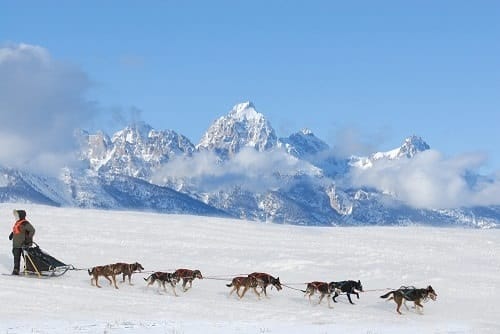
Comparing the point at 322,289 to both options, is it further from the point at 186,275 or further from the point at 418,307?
the point at 186,275

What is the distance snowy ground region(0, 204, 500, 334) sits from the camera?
58.3 ft

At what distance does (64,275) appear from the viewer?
77.2 ft

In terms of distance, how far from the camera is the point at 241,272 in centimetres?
2673

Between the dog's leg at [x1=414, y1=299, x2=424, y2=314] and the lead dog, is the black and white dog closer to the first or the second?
the dog's leg at [x1=414, y1=299, x2=424, y2=314]

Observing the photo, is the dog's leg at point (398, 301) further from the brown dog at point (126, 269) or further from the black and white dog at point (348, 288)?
the brown dog at point (126, 269)

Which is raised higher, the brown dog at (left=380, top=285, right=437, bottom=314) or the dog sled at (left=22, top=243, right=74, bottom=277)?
the dog sled at (left=22, top=243, right=74, bottom=277)

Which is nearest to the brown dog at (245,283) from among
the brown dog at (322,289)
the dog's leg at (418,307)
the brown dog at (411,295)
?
the brown dog at (322,289)

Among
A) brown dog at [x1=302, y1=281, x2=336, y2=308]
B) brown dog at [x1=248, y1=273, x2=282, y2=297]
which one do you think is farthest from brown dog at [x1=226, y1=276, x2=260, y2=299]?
brown dog at [x1=302, y1=281, x2=336, y2=308]

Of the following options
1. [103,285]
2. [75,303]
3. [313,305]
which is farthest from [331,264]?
[75,303]

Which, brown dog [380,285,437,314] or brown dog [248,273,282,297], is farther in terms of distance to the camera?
brown dog [248,273,282,297]

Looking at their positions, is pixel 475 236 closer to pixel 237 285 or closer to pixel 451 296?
pixel 451 296

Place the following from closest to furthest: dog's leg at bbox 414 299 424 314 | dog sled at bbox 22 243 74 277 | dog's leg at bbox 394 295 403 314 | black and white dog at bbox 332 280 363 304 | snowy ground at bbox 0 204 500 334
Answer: snowy ground at bbox 0 204 500 334
dog's leg at bbox 394 295 403 314
dog's leg at bbox 414 299 424 314
black and white dog at bbox 332 280 363 304
dog sled at bbox 22 243 74 277

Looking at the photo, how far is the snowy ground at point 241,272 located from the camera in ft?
58.3

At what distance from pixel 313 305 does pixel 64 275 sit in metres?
7.74
